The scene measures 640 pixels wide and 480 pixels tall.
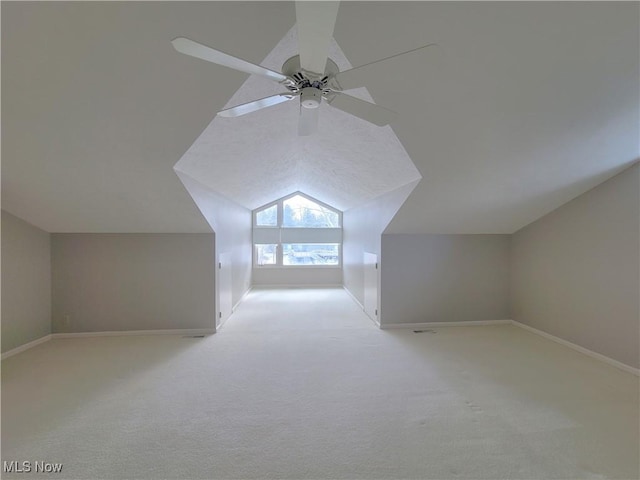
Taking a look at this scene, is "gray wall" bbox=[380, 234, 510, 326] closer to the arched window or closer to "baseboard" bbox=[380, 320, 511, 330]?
"baseboard" bbox=[380, 320, 511, 330]

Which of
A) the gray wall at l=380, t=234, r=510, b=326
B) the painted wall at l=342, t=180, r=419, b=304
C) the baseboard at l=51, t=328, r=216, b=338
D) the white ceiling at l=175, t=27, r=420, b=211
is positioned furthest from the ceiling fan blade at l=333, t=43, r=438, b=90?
the baseboard at l=51, t=328, r=216, b=338

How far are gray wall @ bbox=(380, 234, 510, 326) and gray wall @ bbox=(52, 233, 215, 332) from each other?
2.73 m

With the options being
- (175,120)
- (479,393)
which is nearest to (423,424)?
(479,393)

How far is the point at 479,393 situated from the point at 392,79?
105 inches

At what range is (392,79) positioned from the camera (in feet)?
5.90

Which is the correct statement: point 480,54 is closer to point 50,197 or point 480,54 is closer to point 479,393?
point 479,393

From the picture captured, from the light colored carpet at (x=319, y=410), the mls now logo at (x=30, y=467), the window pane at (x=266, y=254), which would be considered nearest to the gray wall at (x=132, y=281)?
the light colored carpet at (x=319, y=410)

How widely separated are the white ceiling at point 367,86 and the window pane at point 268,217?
4583mm

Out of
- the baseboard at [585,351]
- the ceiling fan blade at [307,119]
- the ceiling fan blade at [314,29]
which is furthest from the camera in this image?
the baseboard at [585,351]

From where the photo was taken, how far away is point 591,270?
312 centimetres

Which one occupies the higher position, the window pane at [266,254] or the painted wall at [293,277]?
the window pane at [266,254]

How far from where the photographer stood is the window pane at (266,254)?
7.64 metres

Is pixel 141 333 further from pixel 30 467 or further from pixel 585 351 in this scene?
pixel 585 351

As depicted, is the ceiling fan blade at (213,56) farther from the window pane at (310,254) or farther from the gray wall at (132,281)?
the window pane at (310,254)
